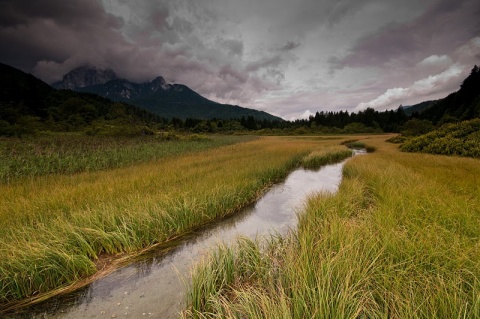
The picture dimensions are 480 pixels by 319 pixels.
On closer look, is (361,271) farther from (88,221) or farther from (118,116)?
(118,116)

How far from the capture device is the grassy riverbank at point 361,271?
2.64 meters

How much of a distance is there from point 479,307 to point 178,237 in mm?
6065

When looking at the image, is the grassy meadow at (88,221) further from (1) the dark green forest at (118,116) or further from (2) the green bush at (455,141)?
(1) the dark green forest at (118,116)

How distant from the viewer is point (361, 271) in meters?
3.50

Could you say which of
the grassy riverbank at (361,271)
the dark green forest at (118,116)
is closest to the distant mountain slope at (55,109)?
the dark green forest at (118,116)

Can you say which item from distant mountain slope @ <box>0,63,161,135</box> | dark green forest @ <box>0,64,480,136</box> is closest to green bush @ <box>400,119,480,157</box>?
dark green forest @ <box>0,64,480,136</box>

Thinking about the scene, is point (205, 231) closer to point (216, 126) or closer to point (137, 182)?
point (137, 182)

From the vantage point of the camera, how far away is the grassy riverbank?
2.64 metres

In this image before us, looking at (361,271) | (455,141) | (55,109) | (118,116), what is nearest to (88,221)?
(361,271)

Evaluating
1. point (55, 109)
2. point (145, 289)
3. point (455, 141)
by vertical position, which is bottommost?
point (145, 289)

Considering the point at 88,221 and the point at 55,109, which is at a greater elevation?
the point at 55,109

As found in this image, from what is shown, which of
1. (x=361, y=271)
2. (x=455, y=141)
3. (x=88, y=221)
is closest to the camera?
(x=361, y=271)

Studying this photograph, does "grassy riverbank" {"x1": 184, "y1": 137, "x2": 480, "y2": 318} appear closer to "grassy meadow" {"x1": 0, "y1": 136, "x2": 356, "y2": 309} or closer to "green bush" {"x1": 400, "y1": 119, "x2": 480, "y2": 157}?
"grassy meadow" {"x1": 0, "y1": 136, "x2": 356, "y2": 309}

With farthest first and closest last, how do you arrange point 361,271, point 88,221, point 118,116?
point 118,116 < point 88,221 < point 361,271
